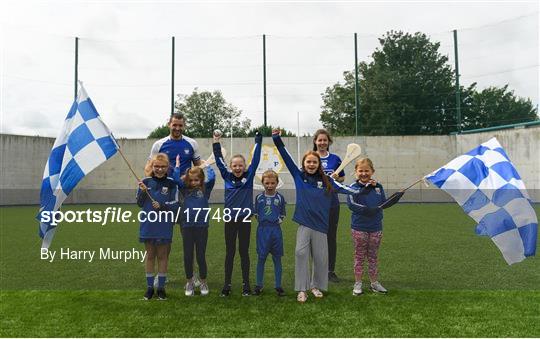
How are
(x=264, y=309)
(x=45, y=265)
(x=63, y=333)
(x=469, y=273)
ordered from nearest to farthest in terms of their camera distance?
(x=63, y=333) → (x=264, y=309) → (x=469, y=273) → (x=45, y=265)

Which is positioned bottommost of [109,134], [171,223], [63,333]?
[63,333]

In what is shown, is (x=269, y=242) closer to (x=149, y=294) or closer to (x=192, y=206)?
(x=192, y=206)

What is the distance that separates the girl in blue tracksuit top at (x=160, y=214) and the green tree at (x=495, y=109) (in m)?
18.8

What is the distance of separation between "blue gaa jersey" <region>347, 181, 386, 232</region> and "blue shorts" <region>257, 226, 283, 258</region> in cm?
81

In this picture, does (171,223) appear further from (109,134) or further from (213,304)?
(109,134)

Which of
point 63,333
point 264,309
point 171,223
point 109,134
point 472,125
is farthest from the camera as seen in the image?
point 472,125

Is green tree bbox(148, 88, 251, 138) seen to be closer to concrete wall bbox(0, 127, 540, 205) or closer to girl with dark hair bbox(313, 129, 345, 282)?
concrete wall bbox(0, 127, 540, 205)

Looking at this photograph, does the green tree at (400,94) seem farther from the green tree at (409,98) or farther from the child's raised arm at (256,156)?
the child's raised arm at (256,156)

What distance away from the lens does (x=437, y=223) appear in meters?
10.7

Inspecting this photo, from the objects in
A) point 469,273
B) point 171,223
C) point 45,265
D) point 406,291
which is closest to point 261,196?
point 171,223

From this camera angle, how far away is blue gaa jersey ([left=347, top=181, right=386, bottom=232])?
4.48 metres

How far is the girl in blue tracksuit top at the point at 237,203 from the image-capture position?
4.43m

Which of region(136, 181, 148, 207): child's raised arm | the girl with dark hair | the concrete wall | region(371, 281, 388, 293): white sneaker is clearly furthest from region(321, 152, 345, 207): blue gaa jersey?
the concrete wall

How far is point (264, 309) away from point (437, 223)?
26.4 ft
